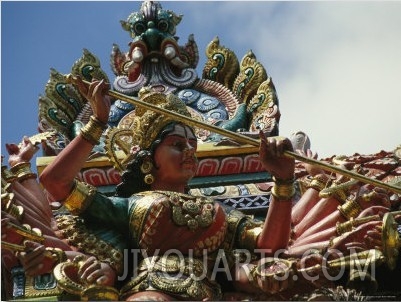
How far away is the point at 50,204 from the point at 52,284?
1.21m

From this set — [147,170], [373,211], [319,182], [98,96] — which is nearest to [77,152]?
[98,96]

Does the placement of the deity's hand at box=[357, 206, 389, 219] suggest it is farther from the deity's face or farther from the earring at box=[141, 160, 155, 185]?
the earring at box=[141, 160, 155, 185]

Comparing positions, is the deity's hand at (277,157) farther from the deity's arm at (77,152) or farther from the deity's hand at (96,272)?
the deity's hand at (96,272)

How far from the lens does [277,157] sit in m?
8.59

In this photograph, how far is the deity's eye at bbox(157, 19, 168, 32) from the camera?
11688mm

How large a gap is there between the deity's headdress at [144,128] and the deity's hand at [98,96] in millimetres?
477

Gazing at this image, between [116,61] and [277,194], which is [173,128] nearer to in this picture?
[277,194]

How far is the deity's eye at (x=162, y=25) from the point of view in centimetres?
1169

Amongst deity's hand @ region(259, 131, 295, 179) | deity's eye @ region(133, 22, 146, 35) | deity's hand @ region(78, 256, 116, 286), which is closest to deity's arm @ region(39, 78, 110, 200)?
deity's hand @ region(78, 256, 116, 286)

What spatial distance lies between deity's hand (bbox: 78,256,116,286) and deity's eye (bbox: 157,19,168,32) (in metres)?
3.53

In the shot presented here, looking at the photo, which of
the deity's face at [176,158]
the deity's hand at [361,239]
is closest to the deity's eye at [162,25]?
the deity's face at [176,158]

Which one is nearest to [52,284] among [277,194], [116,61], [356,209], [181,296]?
[181,296]

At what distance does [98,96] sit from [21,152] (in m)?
0.92

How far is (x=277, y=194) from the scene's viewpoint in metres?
8.72
